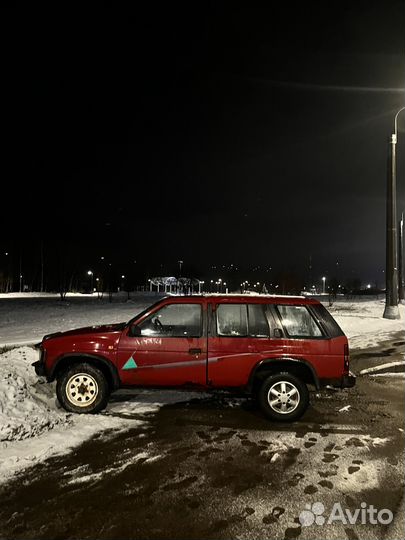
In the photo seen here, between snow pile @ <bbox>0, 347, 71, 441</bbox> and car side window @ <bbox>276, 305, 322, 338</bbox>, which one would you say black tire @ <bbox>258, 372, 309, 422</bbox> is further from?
snow pile @ <bbox>0, 347, 71, 441</bbox>

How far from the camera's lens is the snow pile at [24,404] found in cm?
576

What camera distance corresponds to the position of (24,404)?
21.0 ft

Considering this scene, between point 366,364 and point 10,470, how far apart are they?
9.15 metres

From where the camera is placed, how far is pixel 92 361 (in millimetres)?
6727

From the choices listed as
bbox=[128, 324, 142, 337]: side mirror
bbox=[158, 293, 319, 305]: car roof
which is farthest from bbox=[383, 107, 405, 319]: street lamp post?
bbox=[128, 324, 142, 337]: side mirror

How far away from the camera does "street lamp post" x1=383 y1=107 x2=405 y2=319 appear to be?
22641 mm

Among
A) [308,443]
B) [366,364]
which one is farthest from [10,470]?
[366,364]

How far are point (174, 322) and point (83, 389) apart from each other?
5.71ft

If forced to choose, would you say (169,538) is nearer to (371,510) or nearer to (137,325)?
(371,510)

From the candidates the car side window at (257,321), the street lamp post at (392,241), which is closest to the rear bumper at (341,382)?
the car side window at (257,321)

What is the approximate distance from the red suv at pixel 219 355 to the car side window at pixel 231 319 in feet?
0.05

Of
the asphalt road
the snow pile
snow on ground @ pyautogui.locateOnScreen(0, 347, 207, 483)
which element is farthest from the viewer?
the snow pile

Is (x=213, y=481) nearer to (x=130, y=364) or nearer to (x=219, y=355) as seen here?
(x=219, y=355)

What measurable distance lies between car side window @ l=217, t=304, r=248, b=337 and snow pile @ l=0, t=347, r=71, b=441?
260 cm
